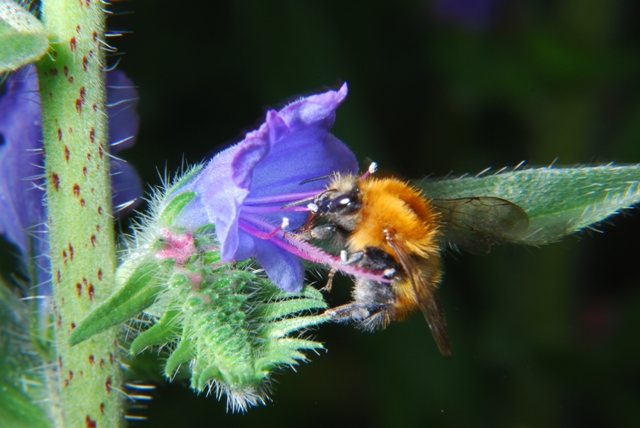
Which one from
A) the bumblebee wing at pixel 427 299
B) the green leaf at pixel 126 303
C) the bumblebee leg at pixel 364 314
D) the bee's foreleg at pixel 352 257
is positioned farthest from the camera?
the bumblebee leg at pixel 364 314

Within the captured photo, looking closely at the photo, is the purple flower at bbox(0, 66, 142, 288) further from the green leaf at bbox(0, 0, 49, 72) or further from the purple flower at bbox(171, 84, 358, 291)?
the purple flower at bbox(171, 84, 358, 291)

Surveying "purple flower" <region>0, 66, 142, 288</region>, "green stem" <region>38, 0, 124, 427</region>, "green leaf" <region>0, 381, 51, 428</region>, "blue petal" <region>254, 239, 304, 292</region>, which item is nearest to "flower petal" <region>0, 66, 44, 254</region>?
"purple flower" <region>0, 66, 142, 288</region>

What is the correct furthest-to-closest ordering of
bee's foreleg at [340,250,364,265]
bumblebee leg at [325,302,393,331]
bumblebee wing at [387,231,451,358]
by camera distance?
bumblebee leg at [325,302,393,331]
bee's foreleg at [340,250,364,265]
bumblebee wing at [387,231,451,358]

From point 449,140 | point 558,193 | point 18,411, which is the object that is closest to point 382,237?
point 558,193

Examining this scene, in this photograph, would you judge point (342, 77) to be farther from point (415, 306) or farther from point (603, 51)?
point (415, 306)

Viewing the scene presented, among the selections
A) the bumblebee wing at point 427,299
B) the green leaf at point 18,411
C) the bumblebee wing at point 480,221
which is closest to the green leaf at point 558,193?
the bumblebee wing at point 480,221

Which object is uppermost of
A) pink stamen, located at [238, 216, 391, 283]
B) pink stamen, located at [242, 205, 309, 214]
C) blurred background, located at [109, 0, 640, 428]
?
pink stamen, located at [242, 205, 309, 214]

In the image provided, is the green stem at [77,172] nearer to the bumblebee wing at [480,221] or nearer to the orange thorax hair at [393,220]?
the orange thorax hair at [393,220]
